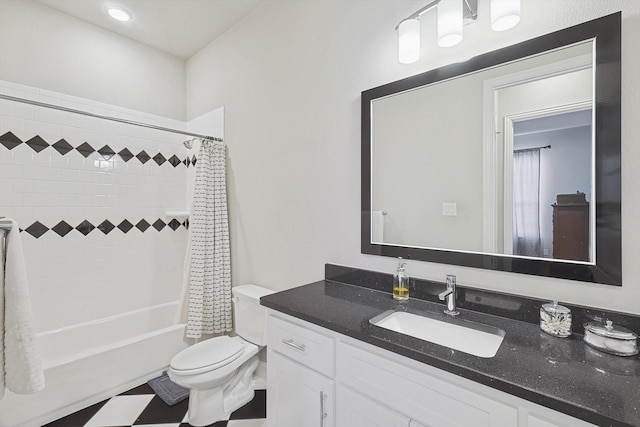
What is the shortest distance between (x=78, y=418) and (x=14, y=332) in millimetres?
1139

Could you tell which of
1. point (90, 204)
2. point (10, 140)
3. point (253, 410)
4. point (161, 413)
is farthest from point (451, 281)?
point (10, 140)

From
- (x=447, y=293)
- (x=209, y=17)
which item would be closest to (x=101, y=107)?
(x=209, y=17)

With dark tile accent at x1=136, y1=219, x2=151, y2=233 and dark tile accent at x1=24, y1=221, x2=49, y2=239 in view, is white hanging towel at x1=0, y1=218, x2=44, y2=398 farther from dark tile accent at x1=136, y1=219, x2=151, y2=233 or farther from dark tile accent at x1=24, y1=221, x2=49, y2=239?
dark tile accent at x1=136, y1=219, x2=151, y2=233

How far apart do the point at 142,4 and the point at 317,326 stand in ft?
8.25

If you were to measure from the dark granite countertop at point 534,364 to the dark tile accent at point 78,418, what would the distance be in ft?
5.25

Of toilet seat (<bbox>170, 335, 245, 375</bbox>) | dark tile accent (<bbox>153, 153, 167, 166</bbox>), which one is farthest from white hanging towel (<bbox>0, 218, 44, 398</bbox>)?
Result: dark tile accent (<bbox>153, 153, 167, 166</bbox>)

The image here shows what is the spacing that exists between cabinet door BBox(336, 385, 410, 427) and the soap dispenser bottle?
0.48 meters

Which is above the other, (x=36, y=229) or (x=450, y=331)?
(x=36, y=229)

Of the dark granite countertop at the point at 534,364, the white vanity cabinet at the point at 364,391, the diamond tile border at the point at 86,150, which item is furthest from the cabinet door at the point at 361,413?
the diamond tile border at the point at 86,150

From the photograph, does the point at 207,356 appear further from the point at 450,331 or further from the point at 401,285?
the point at 450,331

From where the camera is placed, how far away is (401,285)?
4.56ft

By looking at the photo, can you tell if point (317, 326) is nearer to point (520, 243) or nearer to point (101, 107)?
point (520, 243)

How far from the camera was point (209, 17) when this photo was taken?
2291 mm

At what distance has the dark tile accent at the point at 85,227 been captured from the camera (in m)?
2.29
